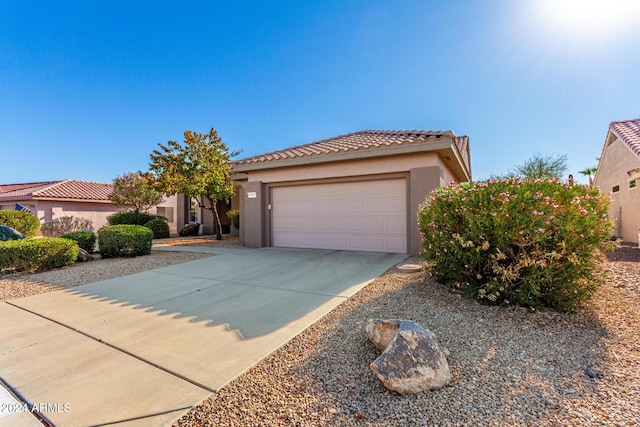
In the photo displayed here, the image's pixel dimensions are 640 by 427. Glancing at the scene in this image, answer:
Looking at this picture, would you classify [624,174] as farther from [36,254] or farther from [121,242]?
[36,254]

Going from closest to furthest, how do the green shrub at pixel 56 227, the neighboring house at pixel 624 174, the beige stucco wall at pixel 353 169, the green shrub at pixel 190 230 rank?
the beige stucco wall at pixel 353 169 < the neighboring house at pixel 624 174 < the green shrub at pixel 56 227 < the green shrub at pixel 190 230

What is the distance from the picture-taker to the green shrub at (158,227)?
53.9 ft

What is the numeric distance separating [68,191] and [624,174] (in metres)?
31.1

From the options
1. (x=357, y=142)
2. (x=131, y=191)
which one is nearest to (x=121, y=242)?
(x=357, y=142)

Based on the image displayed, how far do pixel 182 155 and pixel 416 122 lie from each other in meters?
11.5

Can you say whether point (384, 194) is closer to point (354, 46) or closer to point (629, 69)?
point (354, 46)

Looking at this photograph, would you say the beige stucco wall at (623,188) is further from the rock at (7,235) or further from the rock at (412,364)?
the rock at (7,235)

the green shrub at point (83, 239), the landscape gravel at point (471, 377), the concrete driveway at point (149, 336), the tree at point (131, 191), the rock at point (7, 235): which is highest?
the tree at point (131, 191)

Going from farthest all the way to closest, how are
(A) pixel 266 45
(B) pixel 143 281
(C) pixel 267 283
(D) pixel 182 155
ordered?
(D) pixel 182 155 → (A) pixel 266 45 → (B) pixel 143 281 → (C) pixel 267 283

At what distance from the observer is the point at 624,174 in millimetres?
11797

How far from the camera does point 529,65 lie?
27.6ft

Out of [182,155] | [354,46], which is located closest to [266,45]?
[354,46]

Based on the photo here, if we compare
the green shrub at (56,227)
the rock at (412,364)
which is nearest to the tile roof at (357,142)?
the rock at (412,364)

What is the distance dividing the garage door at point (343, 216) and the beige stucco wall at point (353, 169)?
35cm
